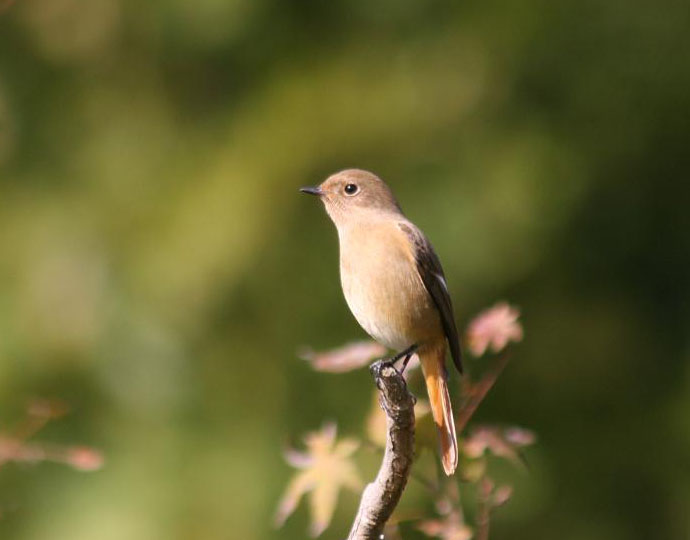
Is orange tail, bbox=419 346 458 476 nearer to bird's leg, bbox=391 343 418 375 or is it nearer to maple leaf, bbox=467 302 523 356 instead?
bird's leg, bbox=391 343 418 375

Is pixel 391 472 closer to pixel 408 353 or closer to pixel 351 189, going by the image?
pixel 408 353

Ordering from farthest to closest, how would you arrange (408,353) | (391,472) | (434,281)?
(434,281)
(408,353)
(391,472)

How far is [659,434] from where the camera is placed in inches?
317

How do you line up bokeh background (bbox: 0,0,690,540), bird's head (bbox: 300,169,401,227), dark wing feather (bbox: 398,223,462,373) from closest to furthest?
dark wing feather (bbox: 398,223,462,373) < bird's head (bbox: 300,169,401,227) < bokeh background (bbox: 0,0,690,540)

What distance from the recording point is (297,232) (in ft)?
23.6

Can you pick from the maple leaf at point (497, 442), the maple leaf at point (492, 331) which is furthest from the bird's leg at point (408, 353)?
the maple leaf at point (497, 442)

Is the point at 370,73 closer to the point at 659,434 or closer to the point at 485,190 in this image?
the point at 485,190

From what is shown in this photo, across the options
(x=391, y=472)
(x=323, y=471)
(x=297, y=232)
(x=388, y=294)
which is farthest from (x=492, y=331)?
(x=297, y=232)

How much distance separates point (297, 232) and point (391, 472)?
4.17 m

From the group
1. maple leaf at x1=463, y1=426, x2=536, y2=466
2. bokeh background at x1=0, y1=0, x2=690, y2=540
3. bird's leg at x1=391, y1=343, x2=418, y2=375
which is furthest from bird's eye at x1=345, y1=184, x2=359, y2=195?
bokeh background at x1=0, y1=0, x2=690, y2=540

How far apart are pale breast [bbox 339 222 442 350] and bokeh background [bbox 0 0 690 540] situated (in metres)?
2.78

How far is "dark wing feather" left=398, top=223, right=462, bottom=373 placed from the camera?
379 centimetres

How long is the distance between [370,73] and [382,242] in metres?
3.89

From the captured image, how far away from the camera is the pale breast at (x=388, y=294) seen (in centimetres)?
380
